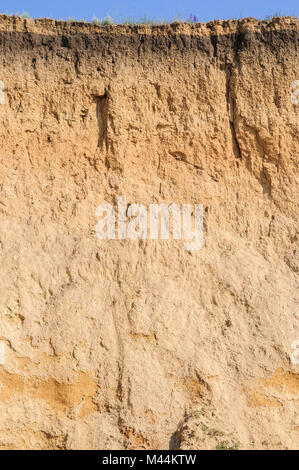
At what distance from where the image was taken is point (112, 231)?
26.9 feet

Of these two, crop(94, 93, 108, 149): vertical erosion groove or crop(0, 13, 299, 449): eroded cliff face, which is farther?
crop(94, 93, 108, 149): vertical erosion groove

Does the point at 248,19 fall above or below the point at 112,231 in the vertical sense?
above

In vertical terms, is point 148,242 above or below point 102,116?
below

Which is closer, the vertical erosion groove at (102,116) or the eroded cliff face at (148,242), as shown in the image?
the eroded cliff face at (148,242)

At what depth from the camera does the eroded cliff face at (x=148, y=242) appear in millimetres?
7160

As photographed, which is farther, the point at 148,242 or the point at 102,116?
the point at 102,116

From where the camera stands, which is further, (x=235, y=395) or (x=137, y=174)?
(x=137, y=174)

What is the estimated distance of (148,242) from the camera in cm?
810

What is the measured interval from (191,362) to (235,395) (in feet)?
1.94

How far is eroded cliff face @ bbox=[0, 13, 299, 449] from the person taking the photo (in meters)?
7.16
